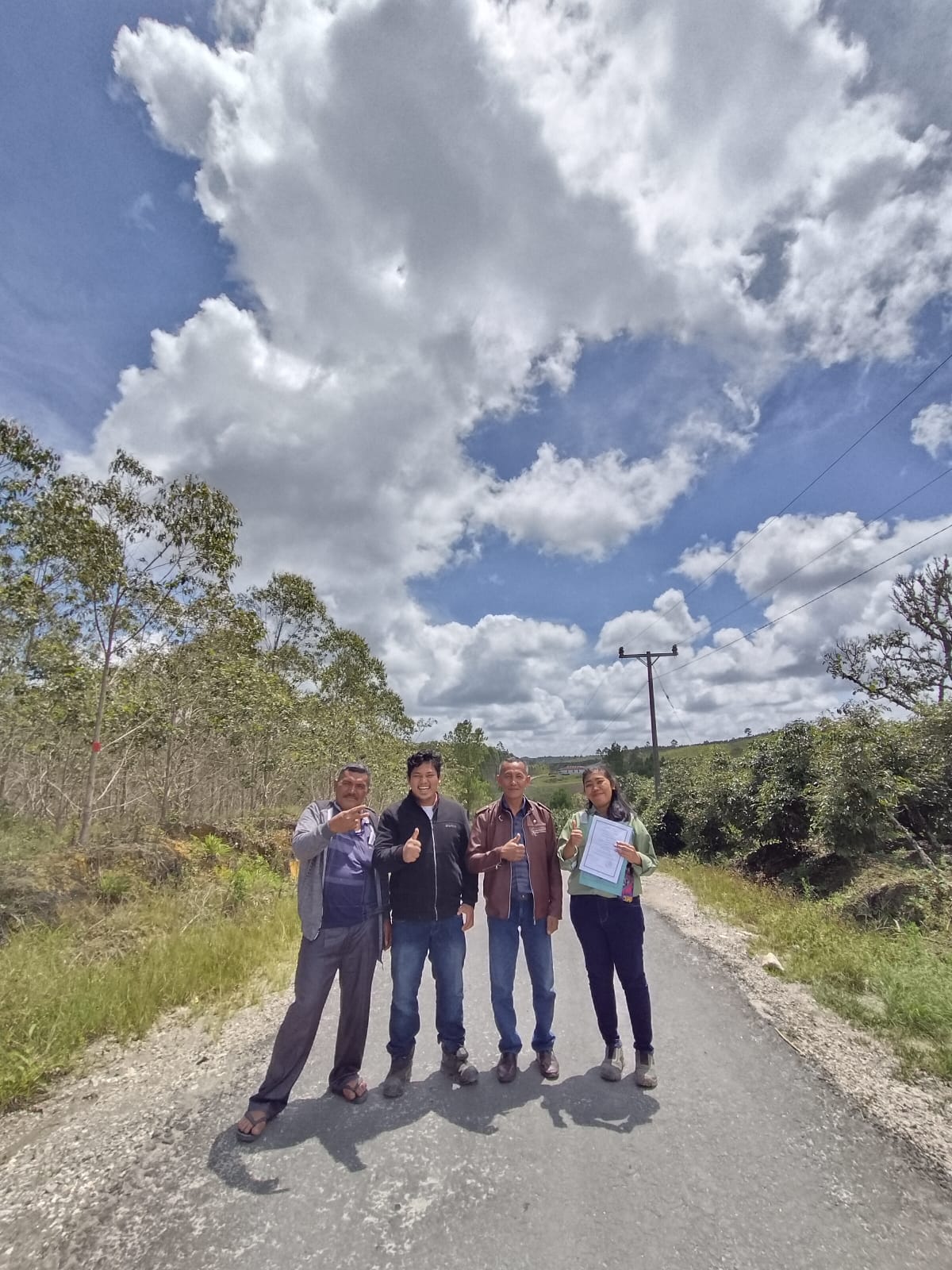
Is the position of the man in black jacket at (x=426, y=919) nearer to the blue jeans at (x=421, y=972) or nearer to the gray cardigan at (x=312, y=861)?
the blue jeans at (x=421, y=972)

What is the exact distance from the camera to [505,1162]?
2.82 m

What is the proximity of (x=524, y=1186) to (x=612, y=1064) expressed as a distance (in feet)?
3.95

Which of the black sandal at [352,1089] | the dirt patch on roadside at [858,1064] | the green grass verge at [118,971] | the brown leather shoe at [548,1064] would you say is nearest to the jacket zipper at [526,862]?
the brown leather shoe at [548,1064]

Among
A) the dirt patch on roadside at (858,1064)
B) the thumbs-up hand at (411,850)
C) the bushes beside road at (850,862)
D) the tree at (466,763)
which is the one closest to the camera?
the dirt patch on roadside at (858,1064)

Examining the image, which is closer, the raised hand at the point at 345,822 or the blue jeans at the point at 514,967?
the raised hand at the point at 345,822

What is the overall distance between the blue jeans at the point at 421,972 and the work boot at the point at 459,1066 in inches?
1.4

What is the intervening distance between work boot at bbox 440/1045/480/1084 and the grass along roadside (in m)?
2.68

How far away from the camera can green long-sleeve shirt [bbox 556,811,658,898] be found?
3.79 meters

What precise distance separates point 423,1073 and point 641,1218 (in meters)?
1.69

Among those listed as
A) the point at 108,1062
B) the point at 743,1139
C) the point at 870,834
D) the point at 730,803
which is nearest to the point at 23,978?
the point at 108,1062

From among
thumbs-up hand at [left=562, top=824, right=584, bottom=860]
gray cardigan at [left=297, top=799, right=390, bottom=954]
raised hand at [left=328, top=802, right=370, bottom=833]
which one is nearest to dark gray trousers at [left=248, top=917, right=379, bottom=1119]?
gray cardigan at [left=297, top=799, right=390, bottom=954]

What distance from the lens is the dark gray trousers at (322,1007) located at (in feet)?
10.7

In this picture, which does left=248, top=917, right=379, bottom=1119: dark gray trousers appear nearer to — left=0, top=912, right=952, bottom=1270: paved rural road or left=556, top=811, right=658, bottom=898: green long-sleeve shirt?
left=0, top=912, right=952, bottom=1270: paved rural road

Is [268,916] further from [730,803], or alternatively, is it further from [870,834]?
[730,803]
